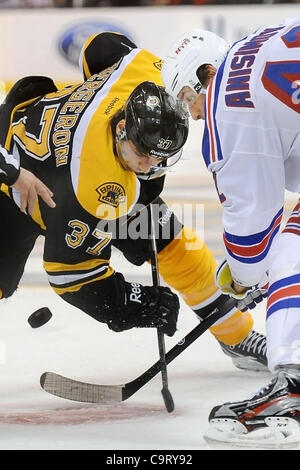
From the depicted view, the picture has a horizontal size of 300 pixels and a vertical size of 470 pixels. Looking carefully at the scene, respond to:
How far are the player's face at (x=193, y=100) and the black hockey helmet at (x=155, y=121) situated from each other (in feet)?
0.14

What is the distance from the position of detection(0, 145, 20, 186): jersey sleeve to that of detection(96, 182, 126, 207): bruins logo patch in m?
0.27

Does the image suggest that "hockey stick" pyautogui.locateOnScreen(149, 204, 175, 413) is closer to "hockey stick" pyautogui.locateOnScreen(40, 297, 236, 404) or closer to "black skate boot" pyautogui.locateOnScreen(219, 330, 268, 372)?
"hockey stick" pyautogui.locateOnScreen(40, 297, 236, 404)

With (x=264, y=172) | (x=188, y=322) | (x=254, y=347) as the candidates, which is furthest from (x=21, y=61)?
(x=264, y=172)

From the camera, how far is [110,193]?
9.42 feet

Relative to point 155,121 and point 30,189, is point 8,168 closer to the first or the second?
point 30,189

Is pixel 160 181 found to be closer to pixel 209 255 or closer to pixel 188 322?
pixel 209 255

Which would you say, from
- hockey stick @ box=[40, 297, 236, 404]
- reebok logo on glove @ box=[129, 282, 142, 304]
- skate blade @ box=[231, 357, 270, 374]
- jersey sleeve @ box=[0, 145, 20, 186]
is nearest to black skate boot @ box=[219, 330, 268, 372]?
skate blade @ box=[231, 357, 270, 374]

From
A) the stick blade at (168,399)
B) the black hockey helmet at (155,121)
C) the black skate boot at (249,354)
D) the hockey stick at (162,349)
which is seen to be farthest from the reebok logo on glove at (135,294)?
the black skate boot at (249,354)

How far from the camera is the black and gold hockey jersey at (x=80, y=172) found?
2879 mm

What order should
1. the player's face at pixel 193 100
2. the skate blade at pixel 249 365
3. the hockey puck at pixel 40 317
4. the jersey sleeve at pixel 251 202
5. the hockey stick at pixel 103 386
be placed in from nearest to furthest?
the jersey sleeve at pixel 251 202 → the player's face at pixel 193 100 → the hockey stick at pixel 103 386 → the skate blade at pixel 249 365 → the hockey puck at pixel 40 317

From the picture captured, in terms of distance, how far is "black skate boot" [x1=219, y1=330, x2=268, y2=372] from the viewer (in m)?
3.30

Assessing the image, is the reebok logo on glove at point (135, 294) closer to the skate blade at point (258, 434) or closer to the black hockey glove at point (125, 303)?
the black hockey glove at point (125, 303)

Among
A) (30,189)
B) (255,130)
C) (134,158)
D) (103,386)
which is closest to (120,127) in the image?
(134,158)
